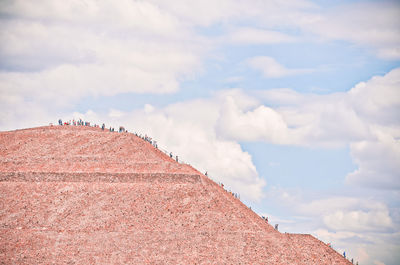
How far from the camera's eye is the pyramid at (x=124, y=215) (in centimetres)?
6494

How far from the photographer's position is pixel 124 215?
7256cm

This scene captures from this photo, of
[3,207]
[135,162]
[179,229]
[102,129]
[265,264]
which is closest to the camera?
[265,264]

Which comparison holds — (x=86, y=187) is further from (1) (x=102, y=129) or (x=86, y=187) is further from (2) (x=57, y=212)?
(1) (x=102, y=129)

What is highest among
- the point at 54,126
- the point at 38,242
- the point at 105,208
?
the point at 54,126

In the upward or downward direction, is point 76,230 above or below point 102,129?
below

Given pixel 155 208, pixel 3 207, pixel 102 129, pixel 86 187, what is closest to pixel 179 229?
pixel 155 208

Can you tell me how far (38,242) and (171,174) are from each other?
19.9 meters

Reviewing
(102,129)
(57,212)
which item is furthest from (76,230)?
(102,129)

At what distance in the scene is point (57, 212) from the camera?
243ft

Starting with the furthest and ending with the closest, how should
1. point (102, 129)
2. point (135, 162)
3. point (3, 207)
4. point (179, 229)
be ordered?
1. point (102, 129)
2. point (135, 162)
3. point (3, 207)
4. point (179, 229)

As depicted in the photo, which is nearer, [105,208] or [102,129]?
[105,208]

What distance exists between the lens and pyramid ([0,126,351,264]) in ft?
213

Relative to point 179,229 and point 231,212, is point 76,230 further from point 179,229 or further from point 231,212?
point 231,212

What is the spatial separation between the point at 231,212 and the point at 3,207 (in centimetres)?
2785
